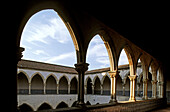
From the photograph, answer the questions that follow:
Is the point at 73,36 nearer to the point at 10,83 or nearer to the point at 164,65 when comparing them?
the point at 10,83

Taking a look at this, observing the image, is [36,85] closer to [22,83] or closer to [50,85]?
[22,83]

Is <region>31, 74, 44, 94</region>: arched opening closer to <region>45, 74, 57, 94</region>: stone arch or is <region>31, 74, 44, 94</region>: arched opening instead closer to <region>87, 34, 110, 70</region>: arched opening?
<region>45, 74, 57, 94</region>: stone arch

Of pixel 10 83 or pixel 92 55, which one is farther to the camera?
pixel 92 55

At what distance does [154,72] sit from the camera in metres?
11.9

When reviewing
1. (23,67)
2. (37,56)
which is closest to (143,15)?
(23,67)

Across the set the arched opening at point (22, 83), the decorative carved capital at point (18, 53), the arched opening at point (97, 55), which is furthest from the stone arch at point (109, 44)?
the arched opening at point (97, 55)

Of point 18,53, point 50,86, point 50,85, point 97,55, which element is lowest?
point 50,86

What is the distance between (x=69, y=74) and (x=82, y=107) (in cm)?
1797

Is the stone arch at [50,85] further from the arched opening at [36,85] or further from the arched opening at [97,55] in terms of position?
the arched opening at [97,55]

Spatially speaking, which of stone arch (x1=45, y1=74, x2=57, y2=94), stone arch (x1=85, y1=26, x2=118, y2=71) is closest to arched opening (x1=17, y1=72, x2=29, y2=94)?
stone arch (x1=45, y1=74, x2=57, y2=94)

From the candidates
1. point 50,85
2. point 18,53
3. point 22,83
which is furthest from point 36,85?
point 18,53

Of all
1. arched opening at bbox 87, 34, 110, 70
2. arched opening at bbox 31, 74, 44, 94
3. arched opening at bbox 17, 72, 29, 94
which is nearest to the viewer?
arched opening at bbox 17, 72, 29, 94

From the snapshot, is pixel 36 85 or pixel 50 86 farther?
pixel 50 86

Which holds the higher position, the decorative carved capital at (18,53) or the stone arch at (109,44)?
the stone arch at (109,44)
